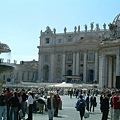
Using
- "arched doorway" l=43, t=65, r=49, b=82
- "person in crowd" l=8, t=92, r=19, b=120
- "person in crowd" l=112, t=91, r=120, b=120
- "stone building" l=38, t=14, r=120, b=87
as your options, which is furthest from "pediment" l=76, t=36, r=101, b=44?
"person in crowd" l=8, t=92, r=19, b=120

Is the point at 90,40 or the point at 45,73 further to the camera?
the point at 45,73

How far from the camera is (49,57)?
314ft

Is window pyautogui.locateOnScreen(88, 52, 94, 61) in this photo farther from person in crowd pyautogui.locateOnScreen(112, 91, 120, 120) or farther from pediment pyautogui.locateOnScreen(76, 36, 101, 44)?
person in crowd pyautogui.locateOnScreen(112, 91, 120, 120)

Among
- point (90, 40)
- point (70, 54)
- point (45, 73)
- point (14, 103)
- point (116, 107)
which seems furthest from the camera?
point (45, 73)

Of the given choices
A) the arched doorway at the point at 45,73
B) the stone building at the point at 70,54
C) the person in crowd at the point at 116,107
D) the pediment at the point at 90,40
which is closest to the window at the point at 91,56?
the stone building at the point at 70,54

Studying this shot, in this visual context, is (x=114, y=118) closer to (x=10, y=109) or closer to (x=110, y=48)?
(x=10, y=109)

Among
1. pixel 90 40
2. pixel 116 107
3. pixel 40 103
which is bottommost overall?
pixel 40 103

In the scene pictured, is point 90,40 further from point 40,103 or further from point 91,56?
point 40,103

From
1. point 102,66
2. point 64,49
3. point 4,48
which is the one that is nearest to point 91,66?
point 64,49

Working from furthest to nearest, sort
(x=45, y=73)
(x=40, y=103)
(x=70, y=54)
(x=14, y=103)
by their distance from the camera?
(x=45, y=73) → (x=70, y=54) → (x=40, y=103) → (x=14, y=103)

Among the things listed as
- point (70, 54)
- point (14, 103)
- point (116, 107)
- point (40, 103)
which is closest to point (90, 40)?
point (70, 54)

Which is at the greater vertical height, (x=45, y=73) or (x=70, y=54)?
(x=70, y=54)

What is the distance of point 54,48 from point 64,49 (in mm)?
3307

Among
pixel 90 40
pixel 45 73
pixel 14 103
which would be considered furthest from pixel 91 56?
pixel 14 103
